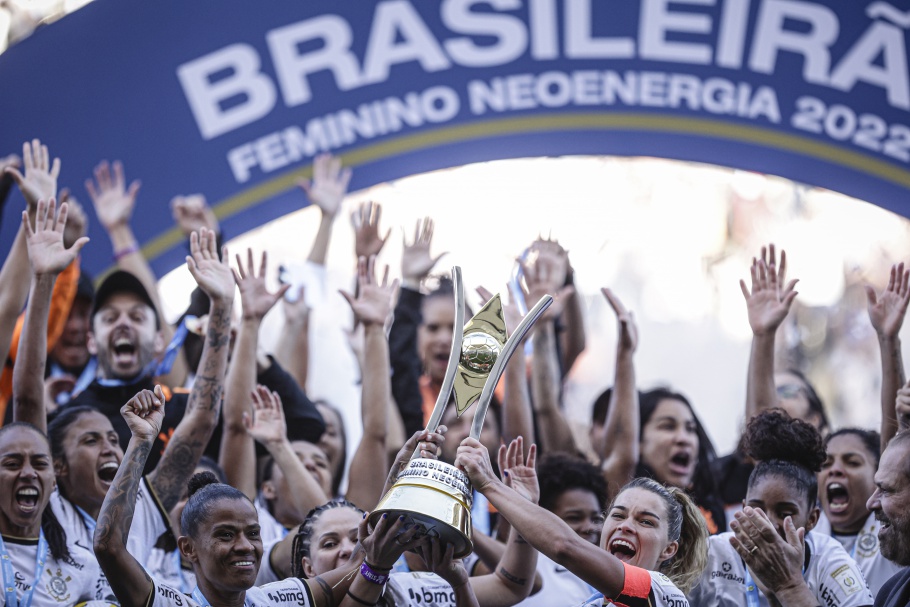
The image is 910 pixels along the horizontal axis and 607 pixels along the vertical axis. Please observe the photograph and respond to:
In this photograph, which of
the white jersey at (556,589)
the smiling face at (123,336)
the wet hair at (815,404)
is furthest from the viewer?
the wet hair at (815,404)

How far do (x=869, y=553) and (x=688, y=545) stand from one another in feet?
3.74

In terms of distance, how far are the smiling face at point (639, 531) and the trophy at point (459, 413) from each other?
67 centimetres

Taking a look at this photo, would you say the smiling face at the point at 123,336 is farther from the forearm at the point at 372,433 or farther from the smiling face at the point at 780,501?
the smiling face at the point at 780,501

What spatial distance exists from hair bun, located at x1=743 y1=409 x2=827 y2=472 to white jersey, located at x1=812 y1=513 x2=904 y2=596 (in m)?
0.40

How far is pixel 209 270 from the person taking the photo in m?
5.06

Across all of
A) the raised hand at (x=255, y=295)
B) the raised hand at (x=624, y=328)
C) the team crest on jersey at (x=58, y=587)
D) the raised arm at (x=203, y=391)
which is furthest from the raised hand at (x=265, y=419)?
the raised hand at (x=624, y=328)

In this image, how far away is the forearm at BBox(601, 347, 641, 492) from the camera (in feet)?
18.3

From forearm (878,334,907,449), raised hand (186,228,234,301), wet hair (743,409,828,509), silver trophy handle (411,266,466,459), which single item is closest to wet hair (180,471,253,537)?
silver trophy handle (411,266,466,459)

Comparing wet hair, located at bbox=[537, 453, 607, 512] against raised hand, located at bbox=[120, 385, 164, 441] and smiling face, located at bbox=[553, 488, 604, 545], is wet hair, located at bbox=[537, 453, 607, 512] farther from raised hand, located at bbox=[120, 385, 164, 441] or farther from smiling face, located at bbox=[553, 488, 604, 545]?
raised hand, located at bbox=[120, 385, 164, 441]

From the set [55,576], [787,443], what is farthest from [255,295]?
[787,443]

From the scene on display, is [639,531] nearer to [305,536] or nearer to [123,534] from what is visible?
[305,536]

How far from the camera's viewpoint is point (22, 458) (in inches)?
170

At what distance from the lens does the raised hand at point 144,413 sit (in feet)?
12.1

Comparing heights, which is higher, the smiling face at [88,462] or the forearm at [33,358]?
the forearm at [33,358]
